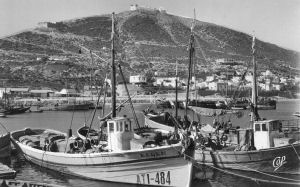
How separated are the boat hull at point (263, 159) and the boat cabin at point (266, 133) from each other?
3.93 ft

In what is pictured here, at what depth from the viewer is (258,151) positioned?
27891 millimetres

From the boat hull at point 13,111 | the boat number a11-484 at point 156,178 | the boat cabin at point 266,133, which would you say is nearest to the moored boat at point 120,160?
the boat number a11-484 at point 156,178

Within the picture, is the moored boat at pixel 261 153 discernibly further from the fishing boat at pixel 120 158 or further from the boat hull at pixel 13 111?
the boat hull at pixel 13 111

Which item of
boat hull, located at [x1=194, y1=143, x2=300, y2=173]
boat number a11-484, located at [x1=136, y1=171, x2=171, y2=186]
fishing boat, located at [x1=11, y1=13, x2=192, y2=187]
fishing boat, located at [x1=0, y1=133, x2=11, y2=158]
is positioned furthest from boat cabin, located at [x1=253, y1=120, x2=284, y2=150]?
fishing boat, located at [x1=0, y1=133, x2=11, y2=158]

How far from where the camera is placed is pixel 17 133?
39594 mm

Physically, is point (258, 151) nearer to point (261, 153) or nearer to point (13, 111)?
point (261, 153)

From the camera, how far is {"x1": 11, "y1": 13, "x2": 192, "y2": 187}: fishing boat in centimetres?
2431

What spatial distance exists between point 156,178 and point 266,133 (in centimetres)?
829

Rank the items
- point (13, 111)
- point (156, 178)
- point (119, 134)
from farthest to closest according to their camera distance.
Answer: point (13, 111) < point (119, 134) < point (156, 178)

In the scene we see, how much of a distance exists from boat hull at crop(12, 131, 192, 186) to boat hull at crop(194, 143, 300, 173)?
588 centimetres

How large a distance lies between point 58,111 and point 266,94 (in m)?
104

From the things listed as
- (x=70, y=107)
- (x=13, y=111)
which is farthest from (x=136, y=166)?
(x=70, y=107)

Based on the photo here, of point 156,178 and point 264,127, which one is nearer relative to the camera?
point 156,178

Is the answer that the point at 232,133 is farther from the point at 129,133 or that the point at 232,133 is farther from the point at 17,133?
the point at 17,133
